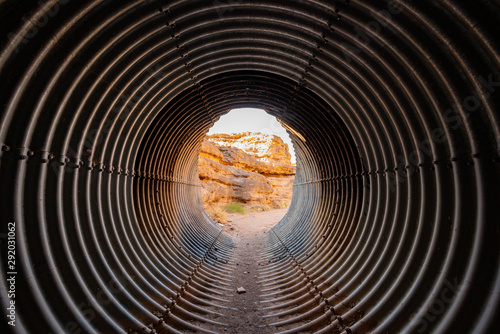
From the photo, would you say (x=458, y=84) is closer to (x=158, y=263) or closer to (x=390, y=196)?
(x=390, y=196)

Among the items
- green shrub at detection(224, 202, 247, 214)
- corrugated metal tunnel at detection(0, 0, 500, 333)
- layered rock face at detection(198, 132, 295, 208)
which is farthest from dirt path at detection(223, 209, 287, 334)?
green shrub at detection(224, 202, 247, 214)

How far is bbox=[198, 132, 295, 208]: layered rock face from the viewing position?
2514cm

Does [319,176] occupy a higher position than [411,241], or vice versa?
[319,176]

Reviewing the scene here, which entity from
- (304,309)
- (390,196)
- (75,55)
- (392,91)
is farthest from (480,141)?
(75,55)

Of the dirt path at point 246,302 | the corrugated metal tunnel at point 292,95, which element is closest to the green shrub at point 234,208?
the dirt path at point 246,302

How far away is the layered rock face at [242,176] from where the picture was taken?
82.5 ft

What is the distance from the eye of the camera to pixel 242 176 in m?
29.3

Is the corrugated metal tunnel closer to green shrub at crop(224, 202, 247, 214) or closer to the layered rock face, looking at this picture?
the layered rock face

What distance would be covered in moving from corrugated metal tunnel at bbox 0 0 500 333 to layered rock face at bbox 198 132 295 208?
17.7 m

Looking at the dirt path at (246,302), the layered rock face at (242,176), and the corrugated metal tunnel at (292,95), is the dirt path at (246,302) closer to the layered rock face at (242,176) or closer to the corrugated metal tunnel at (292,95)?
the corrugated metal tunnel at (292,95)

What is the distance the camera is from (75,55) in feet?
9.82

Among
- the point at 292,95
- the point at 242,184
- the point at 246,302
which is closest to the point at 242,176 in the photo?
the point at 242,184

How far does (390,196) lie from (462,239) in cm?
161

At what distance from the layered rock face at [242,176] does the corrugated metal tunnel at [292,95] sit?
695 inches
